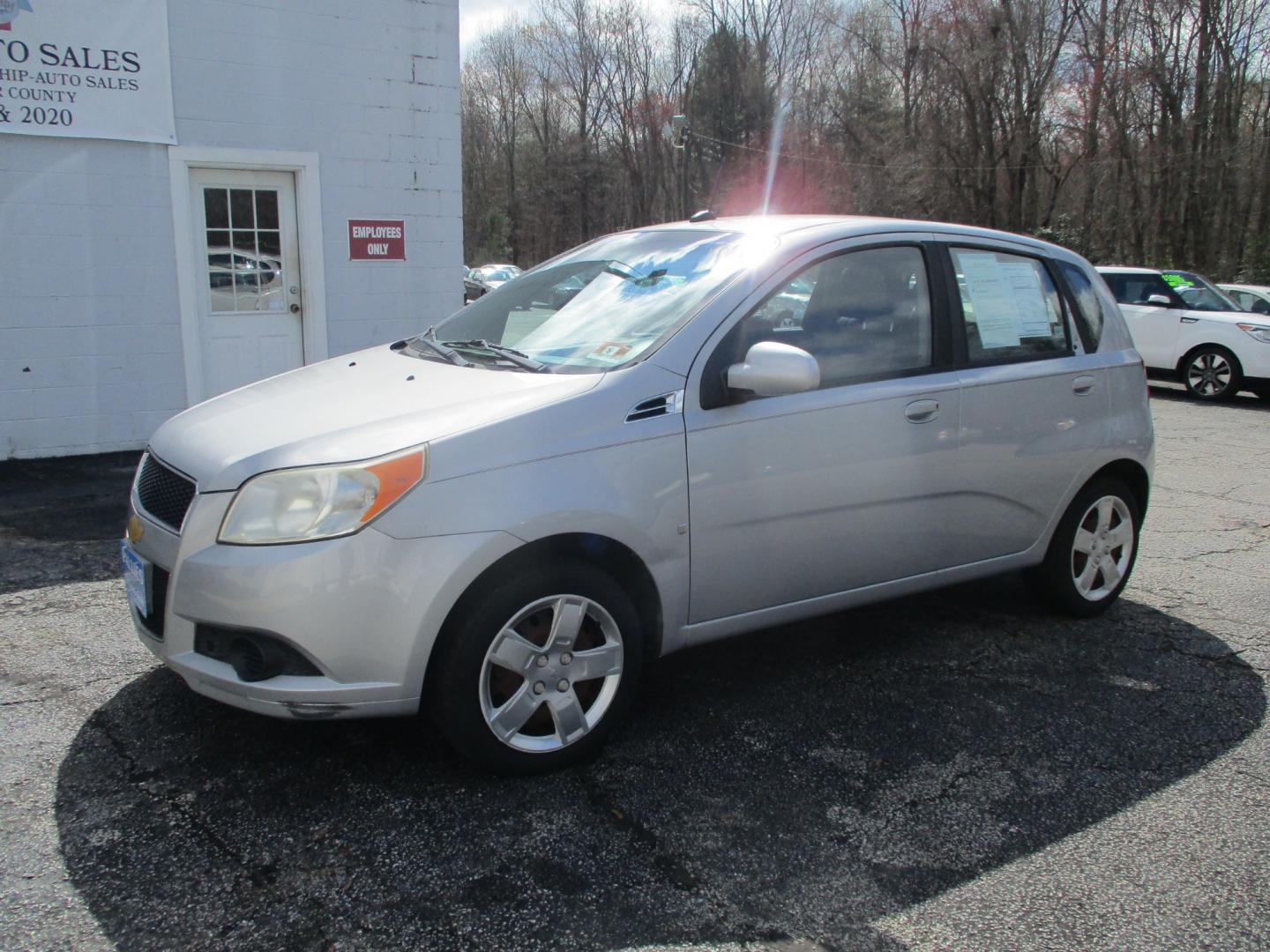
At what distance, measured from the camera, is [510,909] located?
2.46 meters

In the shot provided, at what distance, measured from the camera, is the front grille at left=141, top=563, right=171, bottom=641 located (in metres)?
2.97

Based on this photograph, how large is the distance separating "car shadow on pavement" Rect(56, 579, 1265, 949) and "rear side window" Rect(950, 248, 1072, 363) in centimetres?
130

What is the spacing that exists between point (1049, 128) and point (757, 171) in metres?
21.6

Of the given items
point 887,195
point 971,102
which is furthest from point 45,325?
point 887,195

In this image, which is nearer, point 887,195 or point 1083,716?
point 1083,716

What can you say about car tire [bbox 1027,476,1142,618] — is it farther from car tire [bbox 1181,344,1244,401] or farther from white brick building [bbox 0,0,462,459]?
car tire [bbox 1181,344,1244,401]

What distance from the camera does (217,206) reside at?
798 centimetres

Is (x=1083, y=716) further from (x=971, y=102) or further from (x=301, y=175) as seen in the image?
(x=971, y=102)

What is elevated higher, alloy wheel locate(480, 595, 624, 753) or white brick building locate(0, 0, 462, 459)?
white brick building locate(0, 0, 462, 459)

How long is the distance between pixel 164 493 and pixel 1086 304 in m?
3.83

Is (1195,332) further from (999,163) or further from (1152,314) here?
(999,163)

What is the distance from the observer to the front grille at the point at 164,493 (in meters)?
2.96

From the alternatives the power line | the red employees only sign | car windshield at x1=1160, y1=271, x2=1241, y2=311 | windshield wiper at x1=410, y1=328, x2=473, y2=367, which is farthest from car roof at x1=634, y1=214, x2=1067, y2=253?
the power line

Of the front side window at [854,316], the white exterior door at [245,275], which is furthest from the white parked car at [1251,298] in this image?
the white exterior door at [245,275]
